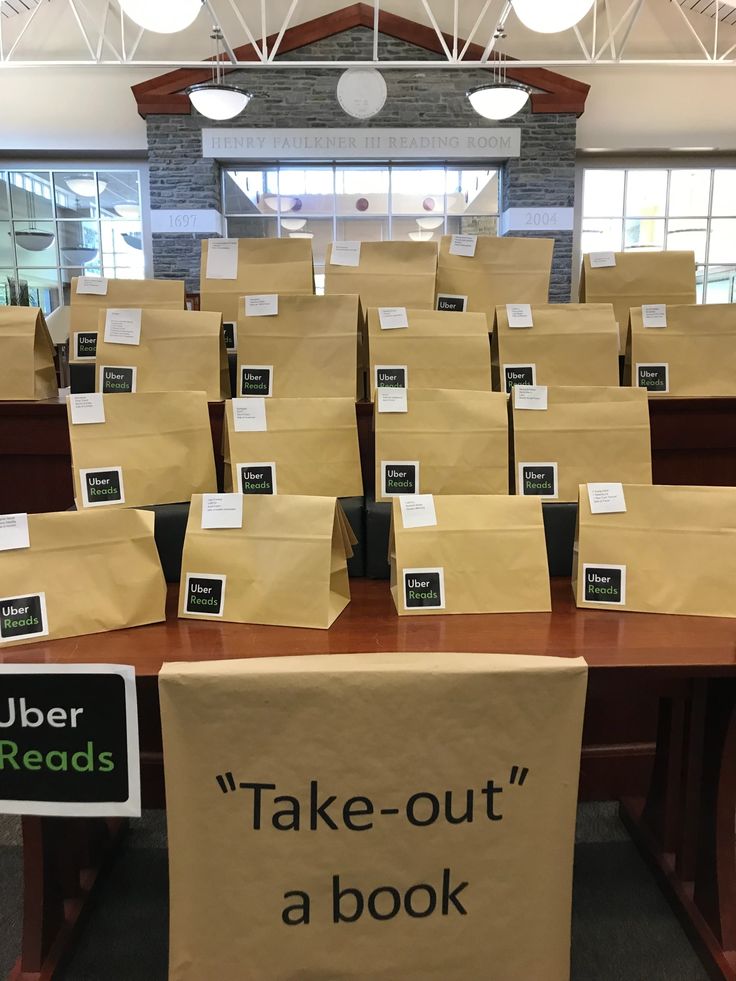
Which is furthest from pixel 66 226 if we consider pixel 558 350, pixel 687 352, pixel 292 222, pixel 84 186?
pixel 687 352

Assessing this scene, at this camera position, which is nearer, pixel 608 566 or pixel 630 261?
pixel 608 566

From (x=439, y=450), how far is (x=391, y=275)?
2.32ft

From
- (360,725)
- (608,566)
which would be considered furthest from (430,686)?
(608,566)

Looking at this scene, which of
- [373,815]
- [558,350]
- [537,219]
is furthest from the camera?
[537,219]

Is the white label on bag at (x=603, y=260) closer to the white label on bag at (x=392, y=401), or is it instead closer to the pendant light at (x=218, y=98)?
the white label on bag at (x=392, y=401)

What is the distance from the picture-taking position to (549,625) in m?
1.06

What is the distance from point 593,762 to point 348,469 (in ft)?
2.97

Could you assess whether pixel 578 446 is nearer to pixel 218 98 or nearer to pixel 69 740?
pixel 69 740

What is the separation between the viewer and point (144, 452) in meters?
1.28

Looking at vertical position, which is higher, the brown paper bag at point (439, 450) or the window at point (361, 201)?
the window at point (361, 201)

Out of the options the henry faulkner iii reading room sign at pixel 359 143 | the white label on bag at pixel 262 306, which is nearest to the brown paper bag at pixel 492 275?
the white label on bag at pixel 262 306

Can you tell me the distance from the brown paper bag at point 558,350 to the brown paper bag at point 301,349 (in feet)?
1.16

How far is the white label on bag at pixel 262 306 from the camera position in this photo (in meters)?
1.54

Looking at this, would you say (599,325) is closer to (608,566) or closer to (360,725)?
(608,566)
